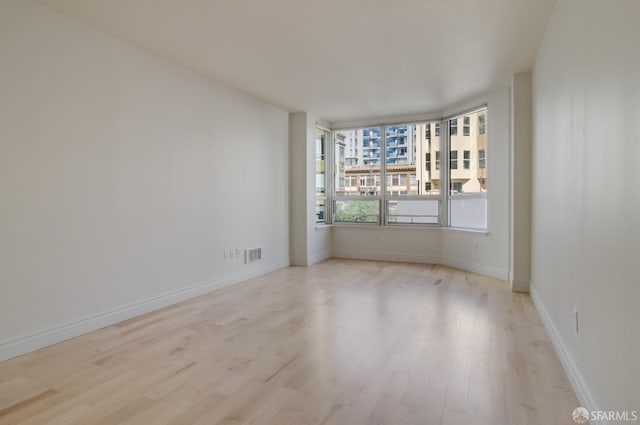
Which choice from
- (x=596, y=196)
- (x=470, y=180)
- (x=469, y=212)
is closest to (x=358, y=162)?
(x=470, y=180)

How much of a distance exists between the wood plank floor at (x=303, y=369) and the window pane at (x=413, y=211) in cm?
273

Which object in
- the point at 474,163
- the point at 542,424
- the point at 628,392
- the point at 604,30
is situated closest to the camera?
the point at 628,392

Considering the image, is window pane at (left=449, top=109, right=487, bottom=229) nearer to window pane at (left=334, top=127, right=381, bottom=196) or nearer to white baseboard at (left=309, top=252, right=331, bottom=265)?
window pane at (left=334, top=127, right=381, bottom=196)

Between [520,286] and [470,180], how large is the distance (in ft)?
6.51

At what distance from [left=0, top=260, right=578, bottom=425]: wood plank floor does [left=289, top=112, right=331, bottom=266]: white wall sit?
2307 mm

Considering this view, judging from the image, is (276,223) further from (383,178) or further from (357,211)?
(383,178)

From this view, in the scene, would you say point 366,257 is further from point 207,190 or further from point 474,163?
point 207,190

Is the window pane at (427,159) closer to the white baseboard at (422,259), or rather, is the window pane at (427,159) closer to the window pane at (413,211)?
the window pane at (413,211)

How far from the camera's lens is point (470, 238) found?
5793 millimetres

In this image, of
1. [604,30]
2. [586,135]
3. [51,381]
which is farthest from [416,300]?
[51,381]

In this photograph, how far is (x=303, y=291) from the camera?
4570 millimetres

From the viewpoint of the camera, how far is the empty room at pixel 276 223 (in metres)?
1.87

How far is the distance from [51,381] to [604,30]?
3556mm

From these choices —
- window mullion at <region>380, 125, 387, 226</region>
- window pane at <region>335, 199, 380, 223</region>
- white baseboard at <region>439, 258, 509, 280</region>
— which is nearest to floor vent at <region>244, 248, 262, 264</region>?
window pane at <region>335, 199, 380, 223</region>
